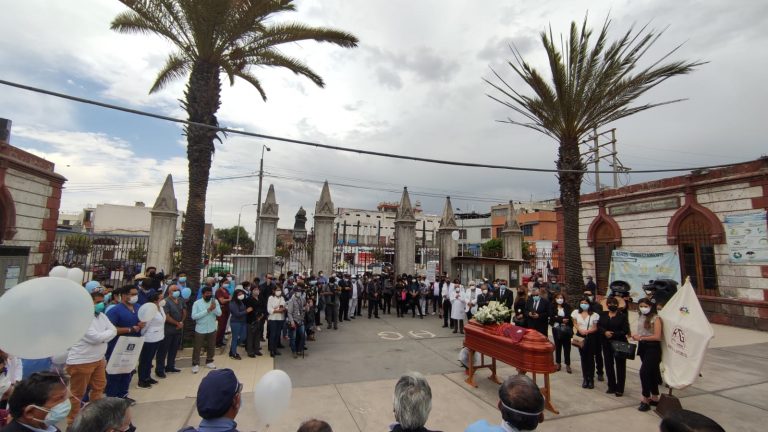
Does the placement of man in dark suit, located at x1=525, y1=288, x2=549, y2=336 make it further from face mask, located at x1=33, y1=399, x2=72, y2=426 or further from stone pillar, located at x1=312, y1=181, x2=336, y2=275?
stone pillar, located at x1=312, y1=181, x2=336, y2=275

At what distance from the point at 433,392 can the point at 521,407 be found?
12.9 ft

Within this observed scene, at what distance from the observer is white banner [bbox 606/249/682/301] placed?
44.3ft

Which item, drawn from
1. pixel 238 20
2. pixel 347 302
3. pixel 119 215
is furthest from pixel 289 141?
pixel 119 215

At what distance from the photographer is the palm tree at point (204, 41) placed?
8234mm

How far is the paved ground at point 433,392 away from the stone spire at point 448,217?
7.86 metres

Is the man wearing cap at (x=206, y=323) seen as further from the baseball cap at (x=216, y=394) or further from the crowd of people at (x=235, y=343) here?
the baseball cap at (x=216, y=394)

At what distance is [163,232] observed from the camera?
13289 mm

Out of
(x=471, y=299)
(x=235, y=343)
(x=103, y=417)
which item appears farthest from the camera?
(x=471, y=299)

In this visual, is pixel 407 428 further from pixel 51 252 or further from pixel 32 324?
pixel 51 252

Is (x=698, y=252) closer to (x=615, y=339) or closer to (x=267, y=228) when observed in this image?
(x=615, y=339)

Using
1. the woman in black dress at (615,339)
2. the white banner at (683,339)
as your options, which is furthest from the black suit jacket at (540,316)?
→ the white banner at (683,339)

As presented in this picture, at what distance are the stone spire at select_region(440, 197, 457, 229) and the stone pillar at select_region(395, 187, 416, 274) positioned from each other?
171 cm

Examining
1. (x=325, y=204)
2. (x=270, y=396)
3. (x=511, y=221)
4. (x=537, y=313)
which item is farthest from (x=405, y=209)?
(x=270, y=396)

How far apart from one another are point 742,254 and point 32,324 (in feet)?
57.2
